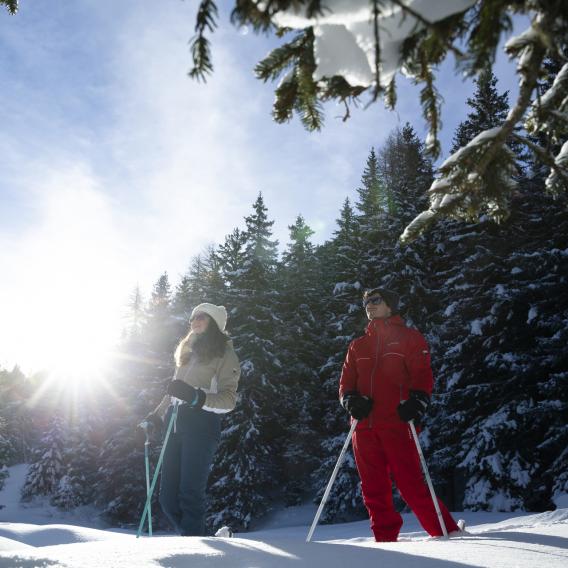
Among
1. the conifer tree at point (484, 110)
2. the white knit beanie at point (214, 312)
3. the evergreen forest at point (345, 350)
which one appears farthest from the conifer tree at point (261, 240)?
the white knit beanie at point (214, 312)

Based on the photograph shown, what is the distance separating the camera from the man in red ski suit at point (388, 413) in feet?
12.7

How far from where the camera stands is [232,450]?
875 inches

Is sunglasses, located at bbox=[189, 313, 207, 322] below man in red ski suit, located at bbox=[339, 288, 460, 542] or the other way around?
the other way around

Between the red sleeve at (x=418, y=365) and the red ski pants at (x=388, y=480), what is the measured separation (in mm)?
389

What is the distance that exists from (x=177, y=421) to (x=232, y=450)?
18898 mm

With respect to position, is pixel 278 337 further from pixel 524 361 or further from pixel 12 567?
pixel 12 567

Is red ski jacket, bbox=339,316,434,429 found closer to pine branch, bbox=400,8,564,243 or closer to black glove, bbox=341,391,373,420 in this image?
black glove, bbox=341,391,373,420

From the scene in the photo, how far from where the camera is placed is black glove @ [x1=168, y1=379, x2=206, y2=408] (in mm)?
4184

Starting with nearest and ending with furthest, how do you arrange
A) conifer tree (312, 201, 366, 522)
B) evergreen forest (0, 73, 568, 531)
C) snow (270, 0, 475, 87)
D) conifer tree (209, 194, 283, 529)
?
snow (270, 0, 475, 87)
evergreen forest (0, 73, 568, 531)
conifer tree (312, 201, 366, 522)
conifer tree (209, 194, 283, 529)

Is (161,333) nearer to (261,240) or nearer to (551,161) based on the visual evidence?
(261,240)

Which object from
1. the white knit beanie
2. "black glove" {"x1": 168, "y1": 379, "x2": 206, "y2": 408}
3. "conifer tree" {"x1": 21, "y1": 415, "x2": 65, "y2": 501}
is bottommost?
"black glove" {"x1": 168, "y1": 379, "x2": 206, "y2": 408}

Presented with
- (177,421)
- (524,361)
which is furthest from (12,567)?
Answer: (524,361)

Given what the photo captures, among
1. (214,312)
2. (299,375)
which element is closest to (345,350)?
(299,375)

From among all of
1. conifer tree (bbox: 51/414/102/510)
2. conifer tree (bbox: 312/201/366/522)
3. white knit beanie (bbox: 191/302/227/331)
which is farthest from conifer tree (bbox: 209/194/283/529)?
white knit beanie (bbox: 191/302/227/331)
